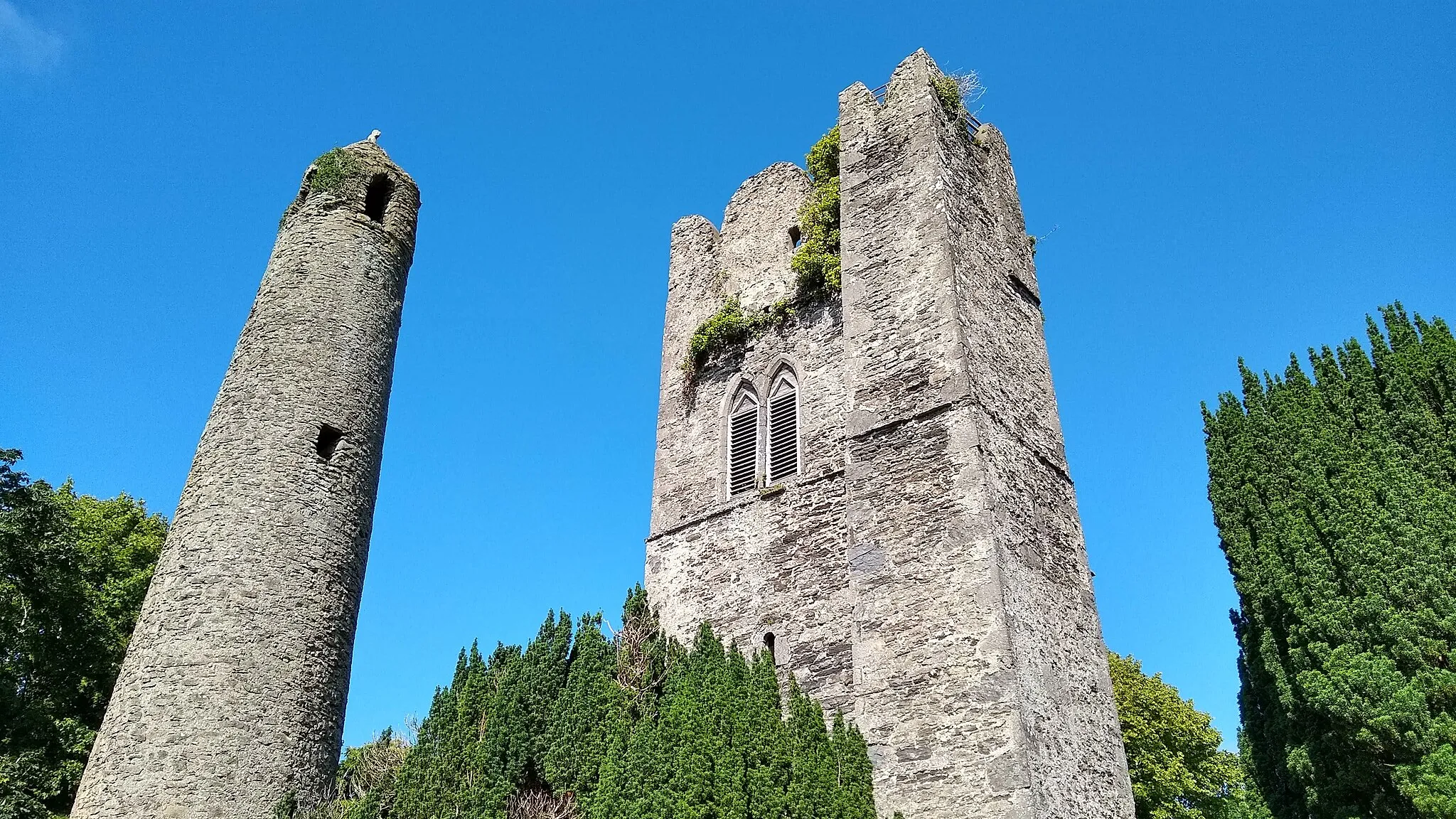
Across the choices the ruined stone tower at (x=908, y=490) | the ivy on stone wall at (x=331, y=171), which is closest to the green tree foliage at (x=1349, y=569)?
the ruined stone tower at (x=908, y=490)

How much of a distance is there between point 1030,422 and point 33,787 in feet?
51.6

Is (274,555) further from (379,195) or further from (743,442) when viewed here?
(379,195)

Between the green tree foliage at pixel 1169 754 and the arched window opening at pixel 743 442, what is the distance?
1220cm

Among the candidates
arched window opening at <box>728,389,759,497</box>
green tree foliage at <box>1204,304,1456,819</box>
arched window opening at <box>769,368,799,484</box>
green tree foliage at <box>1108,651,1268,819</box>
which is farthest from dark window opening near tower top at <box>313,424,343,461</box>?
green tree foliage at <box>1108,651,1268,819</box>

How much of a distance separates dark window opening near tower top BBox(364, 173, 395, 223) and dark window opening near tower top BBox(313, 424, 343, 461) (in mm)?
4148

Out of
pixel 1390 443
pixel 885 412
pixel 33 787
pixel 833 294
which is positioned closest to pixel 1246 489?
pixel 1390 443

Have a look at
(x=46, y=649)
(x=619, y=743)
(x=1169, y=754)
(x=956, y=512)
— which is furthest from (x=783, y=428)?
(x=1169, y=754)

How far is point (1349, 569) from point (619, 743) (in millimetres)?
7863

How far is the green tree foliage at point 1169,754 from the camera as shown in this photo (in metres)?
22.7

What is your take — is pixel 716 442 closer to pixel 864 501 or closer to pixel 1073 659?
pixel 864 501

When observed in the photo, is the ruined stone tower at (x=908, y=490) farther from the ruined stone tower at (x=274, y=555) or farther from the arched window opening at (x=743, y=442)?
the ruined stone tower at (x=274, y=555)

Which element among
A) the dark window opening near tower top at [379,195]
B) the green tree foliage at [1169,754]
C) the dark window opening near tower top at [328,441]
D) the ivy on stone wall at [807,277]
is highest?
the dark window opening near tower top at [379,195]

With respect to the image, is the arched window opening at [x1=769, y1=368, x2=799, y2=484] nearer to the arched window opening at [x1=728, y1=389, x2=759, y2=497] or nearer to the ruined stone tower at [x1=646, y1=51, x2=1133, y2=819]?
the ruined stone tower at [x1=646, y1=51, x2=1133, y2=819]

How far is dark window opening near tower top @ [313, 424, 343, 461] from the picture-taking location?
14.7m
